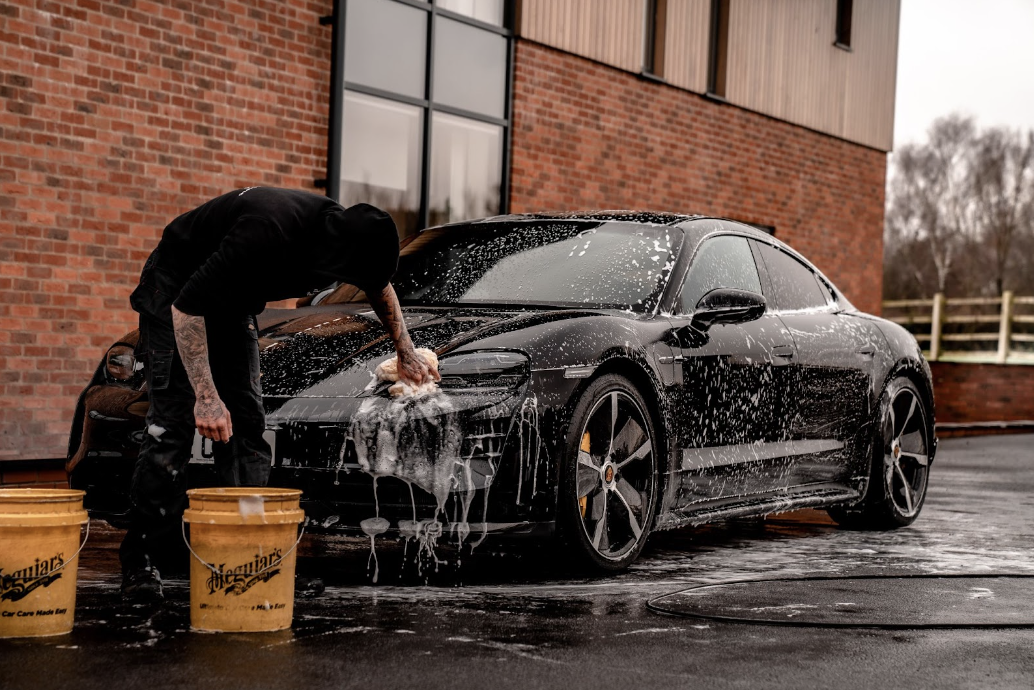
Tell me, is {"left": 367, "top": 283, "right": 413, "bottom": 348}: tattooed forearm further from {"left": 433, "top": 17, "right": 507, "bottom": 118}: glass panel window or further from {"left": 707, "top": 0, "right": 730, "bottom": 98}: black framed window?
{"left": 707, "top": 0, "right": 730, "bottom": 98}: black framed window

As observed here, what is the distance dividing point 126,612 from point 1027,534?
17.0 feet

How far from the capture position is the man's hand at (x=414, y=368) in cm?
533

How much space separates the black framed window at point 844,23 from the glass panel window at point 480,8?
6.78 meters

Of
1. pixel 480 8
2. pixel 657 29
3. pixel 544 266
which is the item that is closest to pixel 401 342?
pixel 544 266

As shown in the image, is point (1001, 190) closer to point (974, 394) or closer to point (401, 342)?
point (974, 394)

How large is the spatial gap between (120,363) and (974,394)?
2090 cm

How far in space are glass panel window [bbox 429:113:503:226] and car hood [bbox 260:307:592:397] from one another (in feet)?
23.2

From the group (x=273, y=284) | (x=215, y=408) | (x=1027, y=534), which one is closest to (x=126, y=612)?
(x=215, y=408)

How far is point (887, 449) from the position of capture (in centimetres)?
813

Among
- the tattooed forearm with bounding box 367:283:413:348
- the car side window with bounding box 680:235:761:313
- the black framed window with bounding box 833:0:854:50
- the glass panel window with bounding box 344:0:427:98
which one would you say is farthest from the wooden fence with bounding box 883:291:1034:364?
the tattooed forearm with bounding box 367:283:413:348

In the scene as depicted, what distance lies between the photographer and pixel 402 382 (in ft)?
17.8

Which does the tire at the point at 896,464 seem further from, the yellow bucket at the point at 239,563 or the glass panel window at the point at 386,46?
the glass panel window at the point at 386,46

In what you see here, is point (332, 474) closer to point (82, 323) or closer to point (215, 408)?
point (215, 408)

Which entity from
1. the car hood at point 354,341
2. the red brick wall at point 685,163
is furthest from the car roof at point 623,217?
the red brick wall at point 685,163
